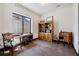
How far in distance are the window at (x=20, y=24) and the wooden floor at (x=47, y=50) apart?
17.0 inches

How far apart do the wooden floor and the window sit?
431mm

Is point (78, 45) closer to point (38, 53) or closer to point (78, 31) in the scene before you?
point (78, 31)

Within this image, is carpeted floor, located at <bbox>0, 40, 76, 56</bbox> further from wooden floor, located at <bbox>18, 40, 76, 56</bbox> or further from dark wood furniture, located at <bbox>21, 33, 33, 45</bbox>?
dark wood furniture, located at <bbox>21, 33, 33, 45</bbox>

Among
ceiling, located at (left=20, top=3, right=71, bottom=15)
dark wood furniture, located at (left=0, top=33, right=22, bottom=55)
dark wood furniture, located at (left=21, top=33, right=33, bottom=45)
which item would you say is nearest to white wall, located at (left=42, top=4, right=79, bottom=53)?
ceiling, located at (left=20, top=3, right=71, bottom=15)

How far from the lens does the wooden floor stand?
2.38 m

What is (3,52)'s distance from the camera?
2.28 meters

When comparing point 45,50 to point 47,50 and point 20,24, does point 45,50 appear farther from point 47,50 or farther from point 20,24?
point 20,24

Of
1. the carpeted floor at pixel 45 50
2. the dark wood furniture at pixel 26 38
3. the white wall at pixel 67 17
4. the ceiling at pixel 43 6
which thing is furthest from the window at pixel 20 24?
the white wall at pixel 67 17

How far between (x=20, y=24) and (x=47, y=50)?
3.11ft

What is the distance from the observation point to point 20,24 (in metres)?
2.43

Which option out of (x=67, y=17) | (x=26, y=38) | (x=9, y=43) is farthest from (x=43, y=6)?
(x=9, y=43)

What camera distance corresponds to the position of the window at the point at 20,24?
2330mm

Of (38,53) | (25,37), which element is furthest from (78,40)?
(25,37)

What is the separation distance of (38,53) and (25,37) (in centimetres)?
53
